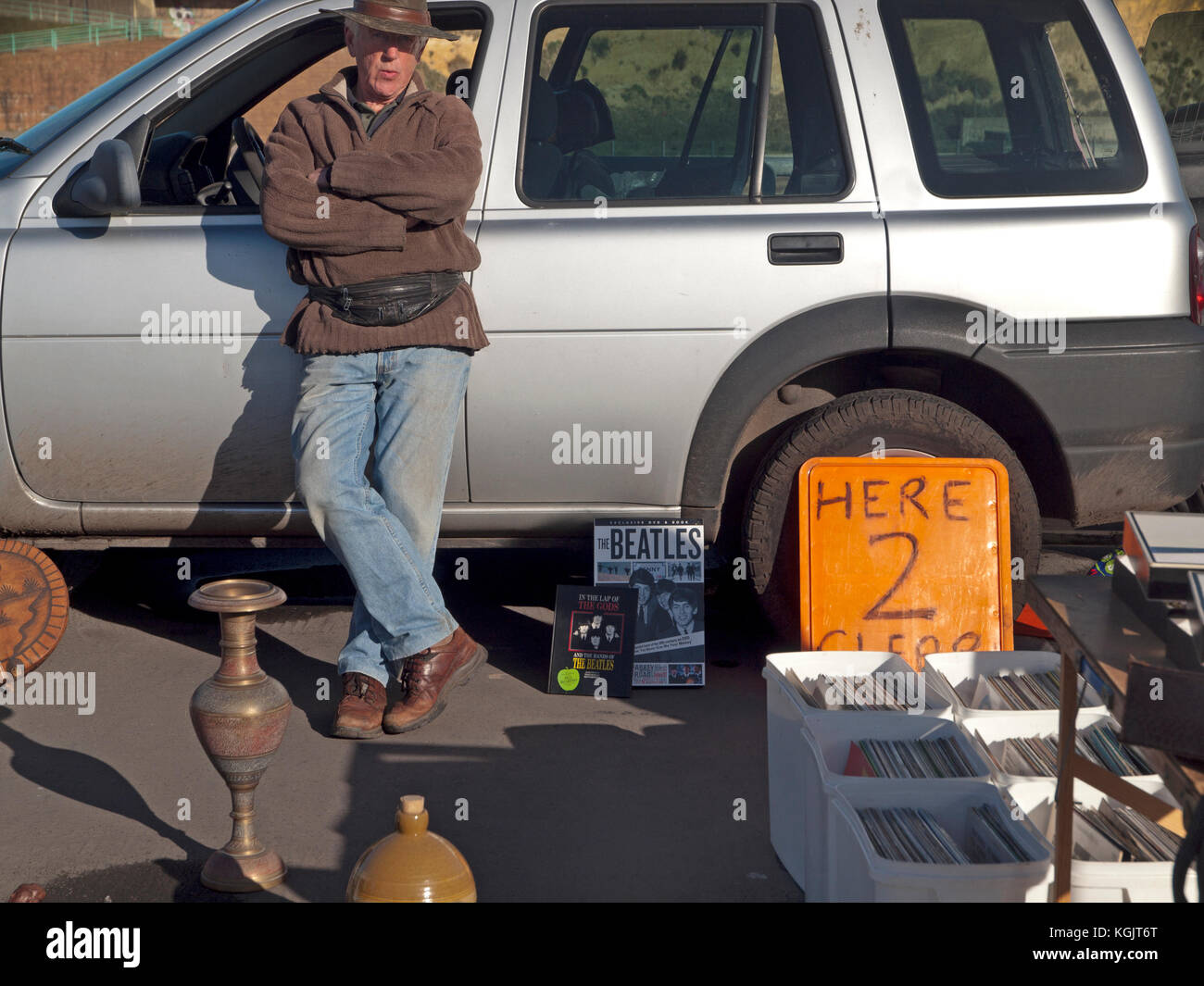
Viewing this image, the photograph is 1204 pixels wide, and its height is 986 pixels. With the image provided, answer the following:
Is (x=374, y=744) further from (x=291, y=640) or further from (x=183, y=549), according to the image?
(x=183, y=549)

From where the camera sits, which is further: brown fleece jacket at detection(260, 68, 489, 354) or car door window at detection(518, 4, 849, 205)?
car door window at detection(518, 4, 849, 205)

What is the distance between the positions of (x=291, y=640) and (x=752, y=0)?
2754mm

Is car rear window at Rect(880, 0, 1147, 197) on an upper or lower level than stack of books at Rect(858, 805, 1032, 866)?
upper

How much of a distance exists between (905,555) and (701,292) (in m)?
1.07

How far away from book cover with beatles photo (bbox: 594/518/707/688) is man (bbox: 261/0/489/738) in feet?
2.10

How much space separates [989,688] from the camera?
2.92 metres

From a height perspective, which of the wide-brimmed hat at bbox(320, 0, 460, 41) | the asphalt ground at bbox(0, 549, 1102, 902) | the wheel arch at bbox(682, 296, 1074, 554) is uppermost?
the wide-brimmed hat at bbox(320, 0, 460, 41)

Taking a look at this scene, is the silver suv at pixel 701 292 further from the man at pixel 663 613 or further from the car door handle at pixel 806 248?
the man at pixel 663 613

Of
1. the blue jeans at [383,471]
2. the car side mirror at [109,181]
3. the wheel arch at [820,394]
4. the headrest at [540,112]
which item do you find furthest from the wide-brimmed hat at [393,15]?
the wheel arch at [820,394]

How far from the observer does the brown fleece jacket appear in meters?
3.57

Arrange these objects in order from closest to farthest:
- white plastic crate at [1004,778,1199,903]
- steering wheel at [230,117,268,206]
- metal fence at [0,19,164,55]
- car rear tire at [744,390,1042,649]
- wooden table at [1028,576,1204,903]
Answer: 1. wooden table at [1028,576,1204,903]
2. white plastic crate at [1004,778,1199,903]
3. car rear tire at [744,390,1042,649]
4. steering wheel at [230,117,268,206]
5. metal fence at [0,19,164,55]

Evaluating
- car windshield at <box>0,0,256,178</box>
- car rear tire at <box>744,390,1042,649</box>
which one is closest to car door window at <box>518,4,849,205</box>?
car rear tire at <box>744,390,1042,649</box>

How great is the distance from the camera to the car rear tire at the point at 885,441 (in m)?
4.04

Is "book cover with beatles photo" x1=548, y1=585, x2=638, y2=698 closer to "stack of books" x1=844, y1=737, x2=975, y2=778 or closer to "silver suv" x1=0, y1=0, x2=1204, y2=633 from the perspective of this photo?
"silver suv" x1=0, y1=0, x2=1204, y2=633
